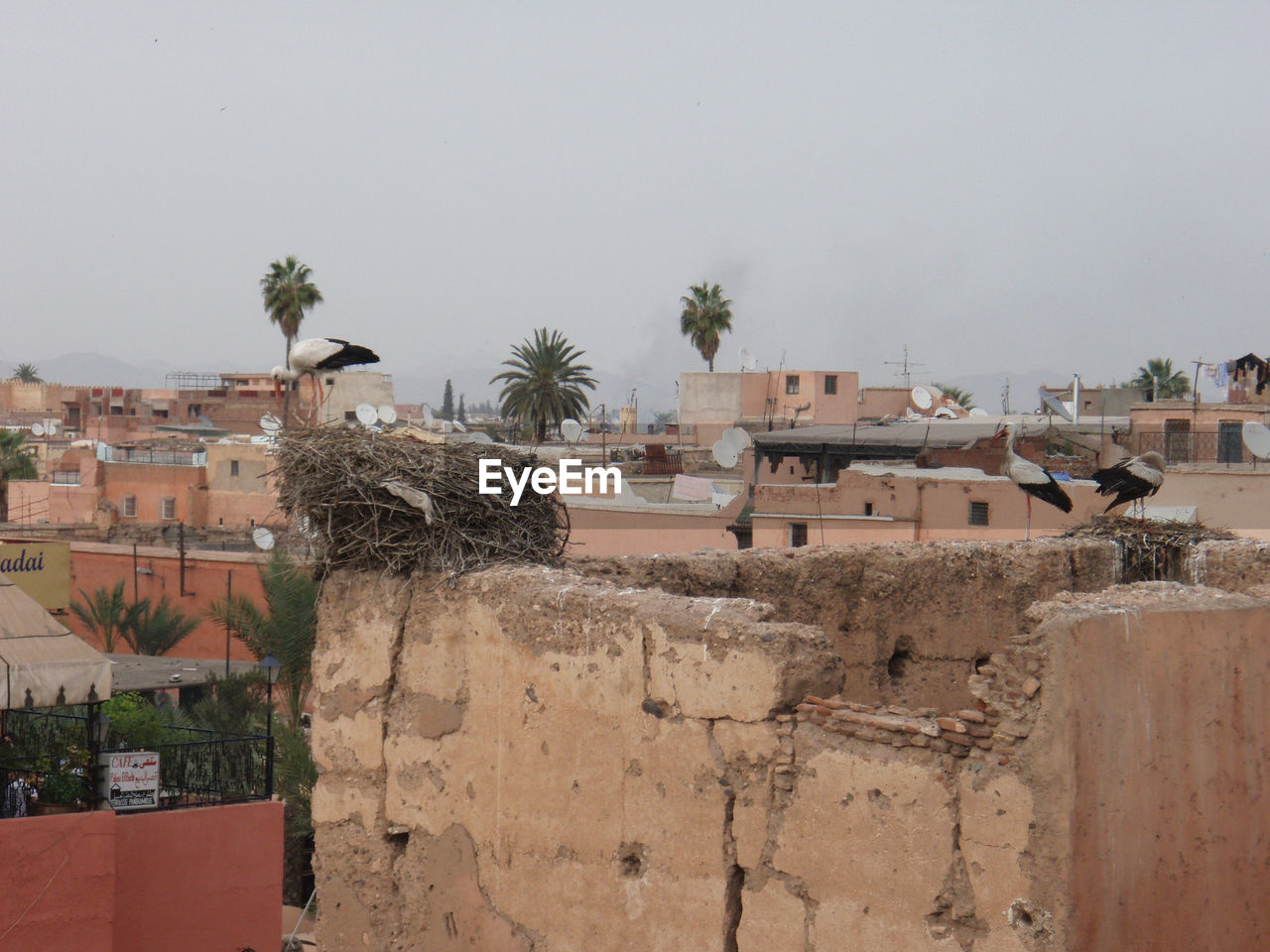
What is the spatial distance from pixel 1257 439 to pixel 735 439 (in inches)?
366

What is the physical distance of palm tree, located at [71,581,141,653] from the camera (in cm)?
2766

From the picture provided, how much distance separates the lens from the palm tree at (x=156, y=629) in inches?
1096

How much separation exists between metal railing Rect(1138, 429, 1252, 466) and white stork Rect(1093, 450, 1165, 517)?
1416 cm

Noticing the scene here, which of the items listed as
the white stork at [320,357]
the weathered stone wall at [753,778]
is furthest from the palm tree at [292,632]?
the weathered stone wall at [753,778]

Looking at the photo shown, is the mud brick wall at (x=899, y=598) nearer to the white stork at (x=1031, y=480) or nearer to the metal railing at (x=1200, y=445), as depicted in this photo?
the white stork at (x=1031, y=480)

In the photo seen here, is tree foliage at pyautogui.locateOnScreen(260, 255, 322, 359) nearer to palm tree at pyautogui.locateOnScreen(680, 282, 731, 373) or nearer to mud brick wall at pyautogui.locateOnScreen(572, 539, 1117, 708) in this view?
palm tree at pyautogui.locateOnScreen(680, 282, 731, 373)

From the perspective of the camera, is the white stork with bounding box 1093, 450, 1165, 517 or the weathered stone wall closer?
the weathered stone wall

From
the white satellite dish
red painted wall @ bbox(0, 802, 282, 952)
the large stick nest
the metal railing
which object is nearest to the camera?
the large stick nest

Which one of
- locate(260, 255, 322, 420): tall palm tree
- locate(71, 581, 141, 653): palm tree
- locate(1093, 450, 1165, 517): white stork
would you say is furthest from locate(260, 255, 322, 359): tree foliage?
locate(1093, 450, 1165, 517): white stork

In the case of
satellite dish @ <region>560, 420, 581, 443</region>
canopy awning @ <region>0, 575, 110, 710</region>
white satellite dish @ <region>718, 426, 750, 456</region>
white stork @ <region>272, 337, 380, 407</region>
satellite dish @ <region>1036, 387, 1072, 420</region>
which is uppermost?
satellite dish @ <region>1036, 387, 1072, 420</region>

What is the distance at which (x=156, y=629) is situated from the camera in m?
27.8

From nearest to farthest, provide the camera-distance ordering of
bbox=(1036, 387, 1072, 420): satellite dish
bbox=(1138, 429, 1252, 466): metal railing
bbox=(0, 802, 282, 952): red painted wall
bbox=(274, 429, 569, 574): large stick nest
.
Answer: bbox=(274, 429, 569, 574): large stick nest
bbox=(0, 802, 282, 952): red painted wall
bbox=(1138, 429, 1252, 466): metal railing
bbox=(1036, 387, 1072, 420): satellite dish

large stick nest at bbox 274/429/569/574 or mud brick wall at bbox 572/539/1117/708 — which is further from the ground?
large stick nest at bbox 274/429/569/574

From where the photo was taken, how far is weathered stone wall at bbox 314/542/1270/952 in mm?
4320
